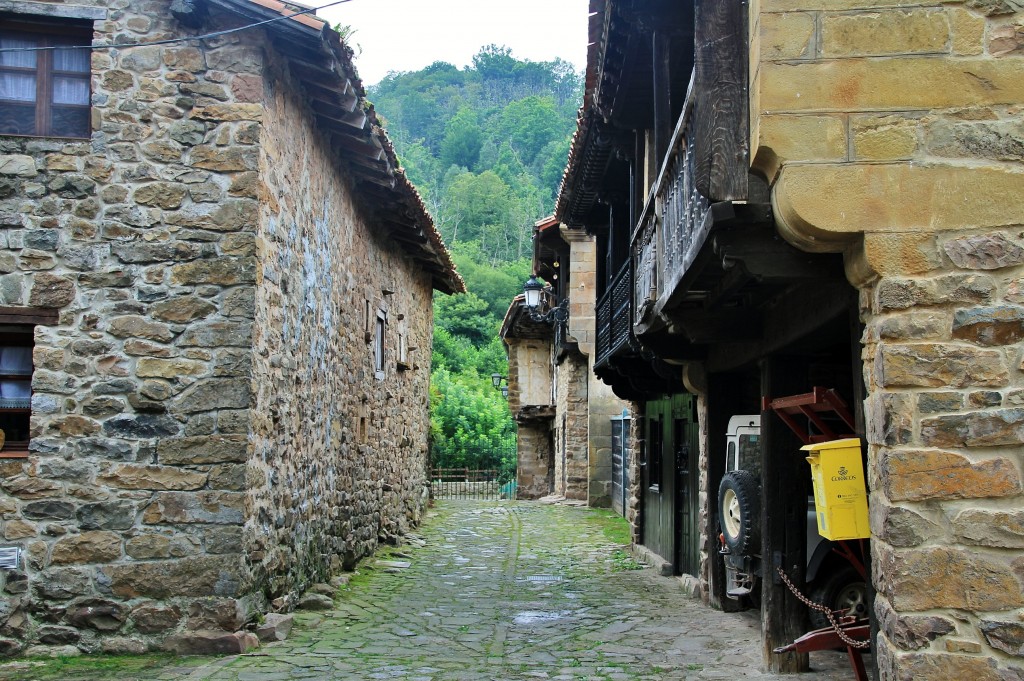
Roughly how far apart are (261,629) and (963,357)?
5412 millimetres

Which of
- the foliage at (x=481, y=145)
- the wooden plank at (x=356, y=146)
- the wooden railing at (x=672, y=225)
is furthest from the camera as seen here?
the foliage at (x=481, y=145)

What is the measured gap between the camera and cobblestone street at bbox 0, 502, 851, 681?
21.4 ft

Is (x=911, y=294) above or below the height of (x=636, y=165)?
below

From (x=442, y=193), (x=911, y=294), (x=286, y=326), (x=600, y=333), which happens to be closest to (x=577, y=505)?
(x=600, y=333)

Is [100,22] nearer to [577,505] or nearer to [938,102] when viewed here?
[938,102]

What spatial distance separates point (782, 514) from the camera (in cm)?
660

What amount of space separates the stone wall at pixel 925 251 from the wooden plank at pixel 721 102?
0.51ft

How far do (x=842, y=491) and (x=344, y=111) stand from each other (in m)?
5.63

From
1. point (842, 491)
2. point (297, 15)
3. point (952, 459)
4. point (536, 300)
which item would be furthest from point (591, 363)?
point (952, 459)

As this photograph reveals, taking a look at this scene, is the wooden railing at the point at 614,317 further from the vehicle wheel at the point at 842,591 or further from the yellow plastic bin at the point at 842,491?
the yellow plastic bin at the point at 842,491

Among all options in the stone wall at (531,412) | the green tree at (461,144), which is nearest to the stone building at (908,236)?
the stone wall at (531,412)

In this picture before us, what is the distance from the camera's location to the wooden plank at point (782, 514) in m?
6.54

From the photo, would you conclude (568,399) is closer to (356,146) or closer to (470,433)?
(470,433)

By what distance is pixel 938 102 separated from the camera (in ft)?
14.0
